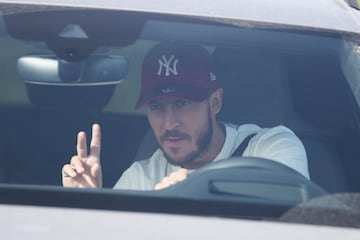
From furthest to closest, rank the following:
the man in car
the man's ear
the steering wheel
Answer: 1. the man's ear
2. the man in car
3. the steering wheel

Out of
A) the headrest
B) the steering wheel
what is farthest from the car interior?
the steering wheel

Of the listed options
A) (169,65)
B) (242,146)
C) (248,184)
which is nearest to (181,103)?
(169,65)

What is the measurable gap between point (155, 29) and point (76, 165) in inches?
21.4

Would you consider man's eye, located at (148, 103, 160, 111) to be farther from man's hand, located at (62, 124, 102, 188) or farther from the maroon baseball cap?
man's hand, located at (62, 124, 102, 188)

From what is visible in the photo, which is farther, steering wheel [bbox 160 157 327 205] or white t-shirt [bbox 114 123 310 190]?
white t-shirt [bbox 114 123 310 190]

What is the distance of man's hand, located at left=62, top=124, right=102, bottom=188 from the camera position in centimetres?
319

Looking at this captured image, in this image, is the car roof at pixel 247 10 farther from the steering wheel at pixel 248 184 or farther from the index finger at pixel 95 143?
the steering wheel at pixel 248 184

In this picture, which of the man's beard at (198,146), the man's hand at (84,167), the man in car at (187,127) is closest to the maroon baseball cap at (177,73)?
the man in car at (187,127)

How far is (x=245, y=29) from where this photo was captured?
3.45 meters

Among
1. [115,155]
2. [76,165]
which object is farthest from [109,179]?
[115,155]

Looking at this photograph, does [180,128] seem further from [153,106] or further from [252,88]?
[252,88]

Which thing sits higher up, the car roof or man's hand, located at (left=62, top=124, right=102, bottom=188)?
the car roof

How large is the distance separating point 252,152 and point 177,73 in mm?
363

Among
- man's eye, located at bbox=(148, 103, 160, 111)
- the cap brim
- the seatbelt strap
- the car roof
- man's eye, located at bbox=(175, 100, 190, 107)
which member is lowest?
the seatbelt strap
